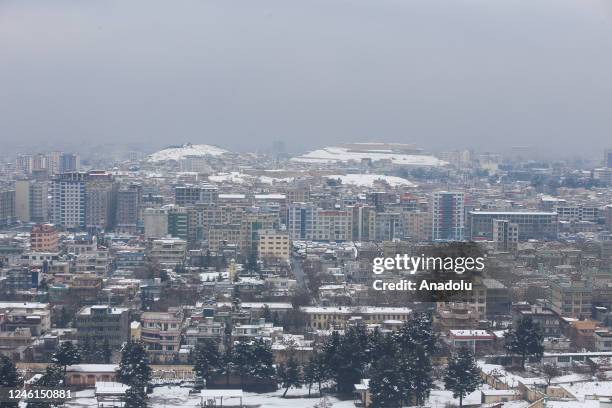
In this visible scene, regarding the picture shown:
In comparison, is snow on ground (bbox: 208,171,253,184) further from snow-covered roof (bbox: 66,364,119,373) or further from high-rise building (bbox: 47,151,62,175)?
snow-covered roof (bbox: 66,364,119,373)

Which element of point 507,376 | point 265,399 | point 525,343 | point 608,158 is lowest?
→ point 265,399

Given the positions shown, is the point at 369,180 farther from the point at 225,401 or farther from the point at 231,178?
the point at 225,401

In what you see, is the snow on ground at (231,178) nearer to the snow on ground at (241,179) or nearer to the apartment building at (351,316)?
the snow on ground at (241,179)

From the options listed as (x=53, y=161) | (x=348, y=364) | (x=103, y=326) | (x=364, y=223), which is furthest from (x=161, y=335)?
(x=53, y=161)

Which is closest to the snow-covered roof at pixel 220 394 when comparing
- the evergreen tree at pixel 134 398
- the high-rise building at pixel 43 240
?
the evergreen tree at pixel 134 398

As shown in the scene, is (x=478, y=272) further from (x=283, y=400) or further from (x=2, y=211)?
(x=2, y=211)

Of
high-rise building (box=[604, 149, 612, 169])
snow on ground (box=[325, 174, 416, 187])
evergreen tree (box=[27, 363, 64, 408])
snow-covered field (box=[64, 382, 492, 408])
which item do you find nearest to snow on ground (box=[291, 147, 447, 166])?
high-rise building (box=[604, 149, 612, 169])

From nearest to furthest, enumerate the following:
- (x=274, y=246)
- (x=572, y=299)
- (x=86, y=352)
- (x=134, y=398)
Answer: (x=134, y=398) < (x=86, y=352) < (x=572, y=299) < (x=274, y=246)
